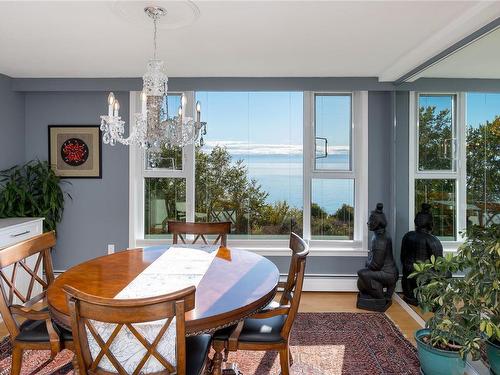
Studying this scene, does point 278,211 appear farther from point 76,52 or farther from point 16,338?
point 16,338

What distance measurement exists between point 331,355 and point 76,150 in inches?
132

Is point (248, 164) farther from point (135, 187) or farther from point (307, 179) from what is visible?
point (135, 187)

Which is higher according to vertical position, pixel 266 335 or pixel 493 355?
pixel 266 335

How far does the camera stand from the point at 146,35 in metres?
2.64

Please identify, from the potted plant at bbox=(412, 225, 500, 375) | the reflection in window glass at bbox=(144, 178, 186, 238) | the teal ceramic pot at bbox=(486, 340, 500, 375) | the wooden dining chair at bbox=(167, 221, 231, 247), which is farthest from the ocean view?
the teal ceramic pot at bbox=(486, 340, 500, 375)

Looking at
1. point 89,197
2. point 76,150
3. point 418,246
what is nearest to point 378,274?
point 418,246

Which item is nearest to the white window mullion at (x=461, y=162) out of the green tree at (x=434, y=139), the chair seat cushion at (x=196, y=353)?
the green tree at (x=434, y=139)

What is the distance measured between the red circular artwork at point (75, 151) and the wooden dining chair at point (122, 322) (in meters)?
3.02

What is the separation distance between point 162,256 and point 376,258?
213 cm

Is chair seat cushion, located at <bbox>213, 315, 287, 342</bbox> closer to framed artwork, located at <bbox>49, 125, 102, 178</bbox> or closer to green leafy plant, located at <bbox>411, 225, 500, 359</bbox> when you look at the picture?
green leafy plant, located at <bbox>411, 225, 500, 359</bbox>

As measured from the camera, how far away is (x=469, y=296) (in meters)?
2.16

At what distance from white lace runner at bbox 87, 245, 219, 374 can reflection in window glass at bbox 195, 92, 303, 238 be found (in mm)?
1444

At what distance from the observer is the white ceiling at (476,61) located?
225 cm

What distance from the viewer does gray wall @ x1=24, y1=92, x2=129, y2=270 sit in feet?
13.4
